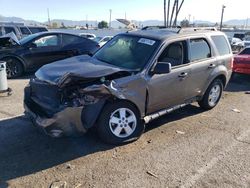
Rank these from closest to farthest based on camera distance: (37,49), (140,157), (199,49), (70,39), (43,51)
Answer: (140,157) < (199,49) < (37,49) < (43,51) < (70,39)

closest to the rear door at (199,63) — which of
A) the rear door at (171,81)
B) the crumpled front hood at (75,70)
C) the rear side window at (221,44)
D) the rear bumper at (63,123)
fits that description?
the rear door at (171,81)

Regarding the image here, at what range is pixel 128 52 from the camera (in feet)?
18.3

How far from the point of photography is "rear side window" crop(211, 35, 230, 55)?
22.1 ft

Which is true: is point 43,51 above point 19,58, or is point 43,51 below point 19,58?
above

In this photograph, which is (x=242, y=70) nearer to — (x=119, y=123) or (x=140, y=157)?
Result: (x=119, y=123)

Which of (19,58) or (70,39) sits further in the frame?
(70,39)

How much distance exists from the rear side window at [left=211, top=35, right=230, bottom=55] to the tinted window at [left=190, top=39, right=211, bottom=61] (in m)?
0.39

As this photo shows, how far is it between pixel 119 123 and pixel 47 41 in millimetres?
6778

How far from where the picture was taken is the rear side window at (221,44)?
673 cm

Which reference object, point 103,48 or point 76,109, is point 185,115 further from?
point 76,109

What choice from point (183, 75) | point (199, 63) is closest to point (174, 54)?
point (183, 75)

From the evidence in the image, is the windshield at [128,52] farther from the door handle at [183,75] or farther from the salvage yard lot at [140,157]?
the salvage yard lot at [140,157]

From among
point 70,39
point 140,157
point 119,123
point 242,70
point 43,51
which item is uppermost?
point 70,39

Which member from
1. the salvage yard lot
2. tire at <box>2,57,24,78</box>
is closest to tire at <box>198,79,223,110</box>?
the salvage yard lot
